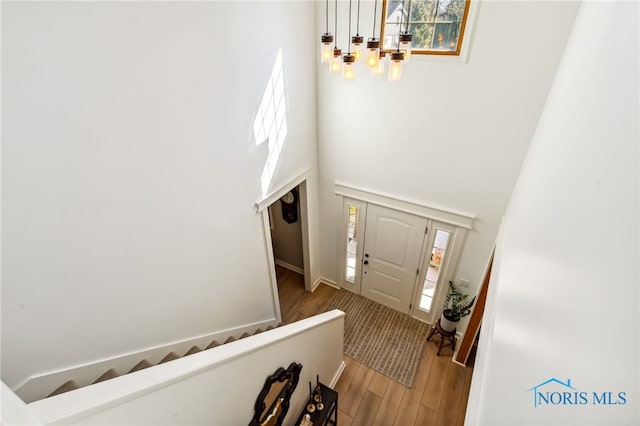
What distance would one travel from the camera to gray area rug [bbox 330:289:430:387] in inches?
154

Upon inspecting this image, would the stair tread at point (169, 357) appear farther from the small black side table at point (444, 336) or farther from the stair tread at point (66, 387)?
the small black side table at point (444, 336)

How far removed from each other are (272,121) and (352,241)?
2.28 metres

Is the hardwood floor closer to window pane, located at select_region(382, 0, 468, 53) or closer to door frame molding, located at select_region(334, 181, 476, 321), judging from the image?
door frame molding, located at select_region(334, 181, 476, 321)

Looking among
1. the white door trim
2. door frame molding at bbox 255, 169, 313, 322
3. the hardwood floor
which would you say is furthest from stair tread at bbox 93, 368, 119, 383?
the white door trim

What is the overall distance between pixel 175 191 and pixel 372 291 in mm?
3513

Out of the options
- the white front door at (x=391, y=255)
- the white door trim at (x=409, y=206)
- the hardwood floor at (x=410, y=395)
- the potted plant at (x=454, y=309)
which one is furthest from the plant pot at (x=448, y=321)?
the white door trim at (x=409, y=206)

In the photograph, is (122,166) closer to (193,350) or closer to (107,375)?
(107,375)

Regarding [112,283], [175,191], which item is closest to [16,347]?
[112,283]

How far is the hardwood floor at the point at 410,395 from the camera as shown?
3.38 meters

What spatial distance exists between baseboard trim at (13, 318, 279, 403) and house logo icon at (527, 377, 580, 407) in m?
2.24

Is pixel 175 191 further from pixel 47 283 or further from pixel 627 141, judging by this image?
pixel 627 141

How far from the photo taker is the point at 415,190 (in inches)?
141

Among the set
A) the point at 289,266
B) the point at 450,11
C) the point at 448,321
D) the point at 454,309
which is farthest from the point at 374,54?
the point at 289,266

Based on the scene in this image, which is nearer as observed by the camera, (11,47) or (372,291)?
(11,47)
